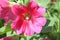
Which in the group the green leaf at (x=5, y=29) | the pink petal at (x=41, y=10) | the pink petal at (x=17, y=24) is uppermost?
the pink petal at (x=41, y=10)

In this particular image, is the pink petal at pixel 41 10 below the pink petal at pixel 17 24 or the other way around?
the other way around

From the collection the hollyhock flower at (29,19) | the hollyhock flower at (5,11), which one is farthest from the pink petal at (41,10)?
the hollyhock flower at (5,11)

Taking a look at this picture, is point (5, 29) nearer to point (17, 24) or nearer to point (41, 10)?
point (17, 24)

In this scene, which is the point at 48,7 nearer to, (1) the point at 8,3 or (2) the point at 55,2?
(2) the point at 55,2

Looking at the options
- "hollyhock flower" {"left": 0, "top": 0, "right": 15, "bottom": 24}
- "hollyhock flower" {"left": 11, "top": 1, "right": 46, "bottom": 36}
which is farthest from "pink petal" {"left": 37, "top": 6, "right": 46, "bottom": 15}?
"hollyhock flower" {"left": 0, "top": 0, "right": 15, "bottom": 24}

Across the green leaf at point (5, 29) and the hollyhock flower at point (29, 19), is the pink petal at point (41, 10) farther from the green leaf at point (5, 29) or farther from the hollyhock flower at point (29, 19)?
the green leaf at point (5, 29)
